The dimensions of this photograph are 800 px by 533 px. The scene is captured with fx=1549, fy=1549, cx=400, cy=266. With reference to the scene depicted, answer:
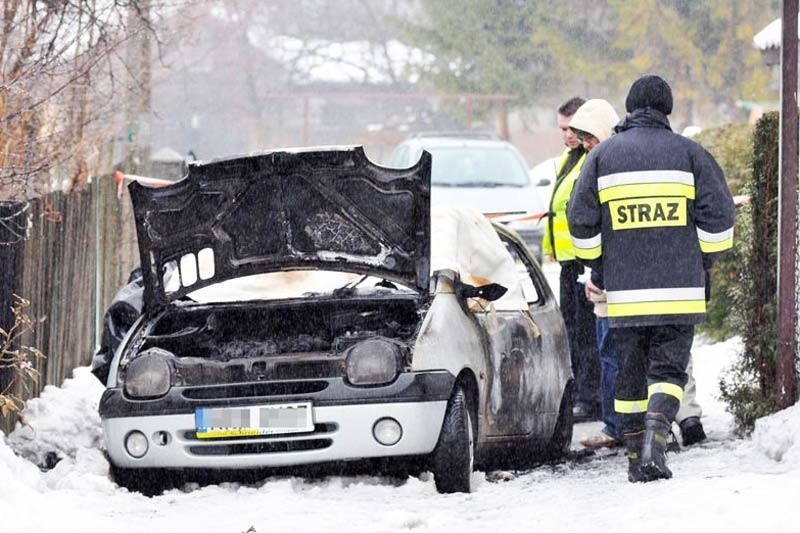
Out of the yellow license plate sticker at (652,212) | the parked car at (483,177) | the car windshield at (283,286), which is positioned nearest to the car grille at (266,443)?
the car windshield at (283,286)

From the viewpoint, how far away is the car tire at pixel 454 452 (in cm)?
683

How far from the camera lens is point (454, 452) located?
22.4ft

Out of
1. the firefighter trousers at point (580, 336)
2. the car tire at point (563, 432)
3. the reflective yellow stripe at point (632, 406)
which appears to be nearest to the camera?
the reflective yellow stripe at point (632, 406)

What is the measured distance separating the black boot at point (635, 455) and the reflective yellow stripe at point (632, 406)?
0.11 m

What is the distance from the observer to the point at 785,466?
712 cm

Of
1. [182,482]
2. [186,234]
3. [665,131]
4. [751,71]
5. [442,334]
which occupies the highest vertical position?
[751,71]

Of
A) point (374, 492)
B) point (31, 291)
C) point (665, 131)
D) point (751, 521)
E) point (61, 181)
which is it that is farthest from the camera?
point (61, 181)

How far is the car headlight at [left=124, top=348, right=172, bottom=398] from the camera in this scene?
701 cm

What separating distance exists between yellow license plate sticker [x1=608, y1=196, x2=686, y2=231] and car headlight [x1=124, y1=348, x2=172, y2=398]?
2218 millimetres

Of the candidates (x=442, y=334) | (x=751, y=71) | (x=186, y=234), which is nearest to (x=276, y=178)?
(x=186, y=234)

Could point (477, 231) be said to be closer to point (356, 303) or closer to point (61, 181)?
point (356, 303)

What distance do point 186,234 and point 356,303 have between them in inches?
35.4

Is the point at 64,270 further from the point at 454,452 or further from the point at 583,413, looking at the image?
the point at 454,452

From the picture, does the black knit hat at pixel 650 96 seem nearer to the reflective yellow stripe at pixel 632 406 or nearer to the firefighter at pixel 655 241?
the firefighter at pixel 655 241
